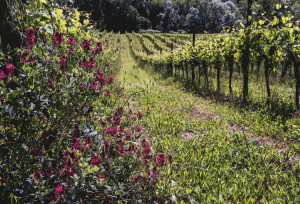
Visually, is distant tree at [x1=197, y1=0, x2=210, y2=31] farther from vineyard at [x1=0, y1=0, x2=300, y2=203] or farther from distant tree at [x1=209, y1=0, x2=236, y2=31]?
vineyard at [x1=0, y1=0, x2=300, y2=203]

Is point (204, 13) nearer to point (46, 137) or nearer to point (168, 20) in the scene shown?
point (168, 20)

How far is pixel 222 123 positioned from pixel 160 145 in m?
2.15

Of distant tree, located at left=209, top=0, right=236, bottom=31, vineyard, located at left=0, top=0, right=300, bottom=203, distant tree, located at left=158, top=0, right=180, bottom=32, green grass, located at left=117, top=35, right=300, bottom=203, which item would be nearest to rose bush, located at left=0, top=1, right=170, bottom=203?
vineyard, located at left=0, top=0, right=300, bottom=203

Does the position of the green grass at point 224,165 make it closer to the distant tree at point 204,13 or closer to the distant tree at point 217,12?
the distant tree at point 217,12

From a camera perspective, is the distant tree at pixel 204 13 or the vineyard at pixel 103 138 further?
the distant tree at pixel 204 13

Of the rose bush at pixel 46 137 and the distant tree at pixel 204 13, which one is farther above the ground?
the distant tree at pixel 204 13

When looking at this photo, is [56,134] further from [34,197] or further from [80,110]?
[34,197]

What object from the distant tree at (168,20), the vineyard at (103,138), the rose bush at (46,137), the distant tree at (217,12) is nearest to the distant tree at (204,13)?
the distant tree at (217,12)

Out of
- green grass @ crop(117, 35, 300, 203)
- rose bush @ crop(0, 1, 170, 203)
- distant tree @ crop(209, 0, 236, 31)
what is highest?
distant tree @ crop(209, 0, 236, 31)

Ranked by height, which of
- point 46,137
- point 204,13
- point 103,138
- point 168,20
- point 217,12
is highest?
point 168,20

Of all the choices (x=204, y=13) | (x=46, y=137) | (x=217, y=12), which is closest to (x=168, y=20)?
(x=204, y=13)

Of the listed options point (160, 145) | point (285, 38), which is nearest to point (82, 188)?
point (160, 145)

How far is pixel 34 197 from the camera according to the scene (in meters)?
1.36

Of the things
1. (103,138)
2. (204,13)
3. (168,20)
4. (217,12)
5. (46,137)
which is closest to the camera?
(46,137)
